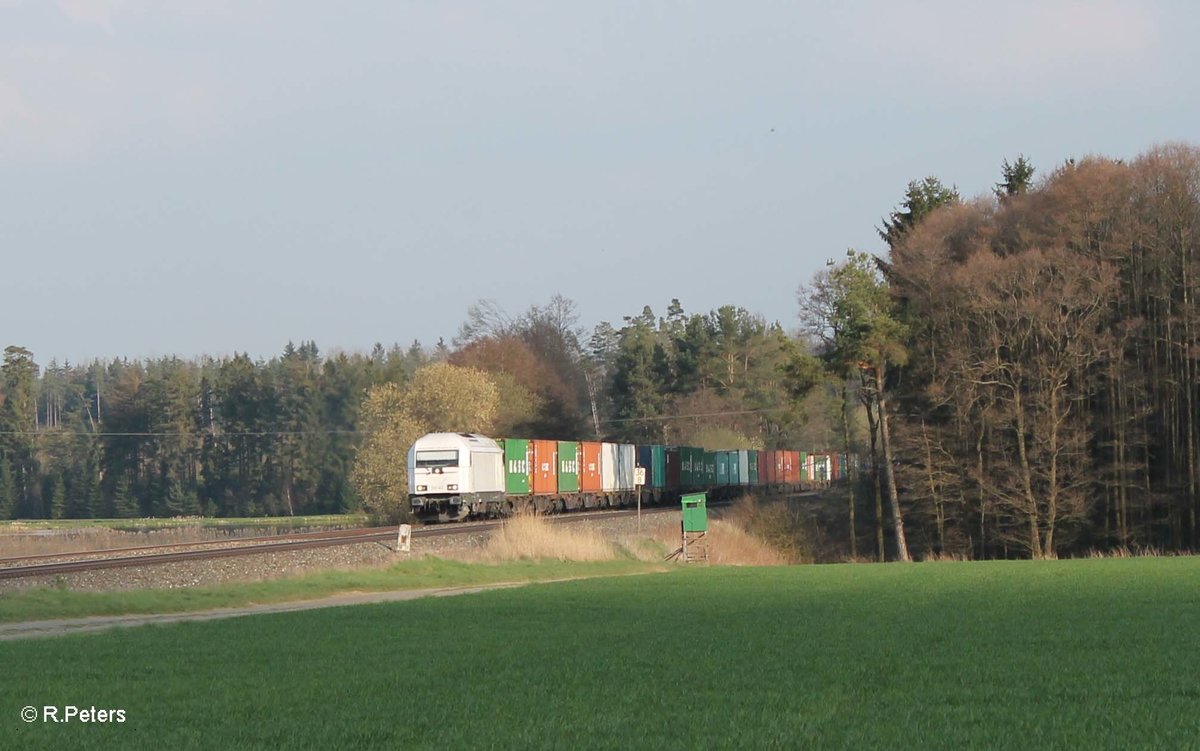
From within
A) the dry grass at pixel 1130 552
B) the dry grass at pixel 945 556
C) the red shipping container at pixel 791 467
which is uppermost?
the red shipping container at pixel 791 467

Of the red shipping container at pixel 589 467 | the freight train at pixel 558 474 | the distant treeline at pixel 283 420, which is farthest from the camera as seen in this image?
the distant treeline at pixel 283 420

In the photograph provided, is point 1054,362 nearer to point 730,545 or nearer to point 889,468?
point 889,468

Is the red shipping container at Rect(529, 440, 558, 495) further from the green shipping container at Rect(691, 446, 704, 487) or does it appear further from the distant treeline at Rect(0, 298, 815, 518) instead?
the distant treeline at Rect(0, 298, 815, 518)

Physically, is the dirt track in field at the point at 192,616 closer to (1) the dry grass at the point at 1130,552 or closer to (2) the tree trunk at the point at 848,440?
(1) the dry grass at the point at 1130,552

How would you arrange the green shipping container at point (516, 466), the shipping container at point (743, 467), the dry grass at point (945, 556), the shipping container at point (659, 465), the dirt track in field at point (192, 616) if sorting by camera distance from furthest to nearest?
the shipping container at point (743, 467) < the shipping container at point (659, 465) < the green shipping container at point (516, 466) < the dry grass at point (945, 556) < the dirt track in field at point (192, 616)

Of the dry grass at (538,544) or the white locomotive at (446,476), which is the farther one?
the white locomotive at (446,476)

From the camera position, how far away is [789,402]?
5716 cm

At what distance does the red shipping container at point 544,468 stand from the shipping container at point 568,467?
0.61 meters

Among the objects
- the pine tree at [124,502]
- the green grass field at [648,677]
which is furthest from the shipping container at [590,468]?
the pine tree at [124,502]

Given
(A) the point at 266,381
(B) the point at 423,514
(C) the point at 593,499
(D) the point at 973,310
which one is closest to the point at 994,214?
(D) the point at 973,310

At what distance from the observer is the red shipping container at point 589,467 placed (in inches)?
2474

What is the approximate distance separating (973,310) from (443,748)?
44370 millimetres

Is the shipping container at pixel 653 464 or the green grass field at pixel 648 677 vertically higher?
the shipping container at pixel 653 464

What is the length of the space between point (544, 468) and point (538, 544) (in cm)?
1903
